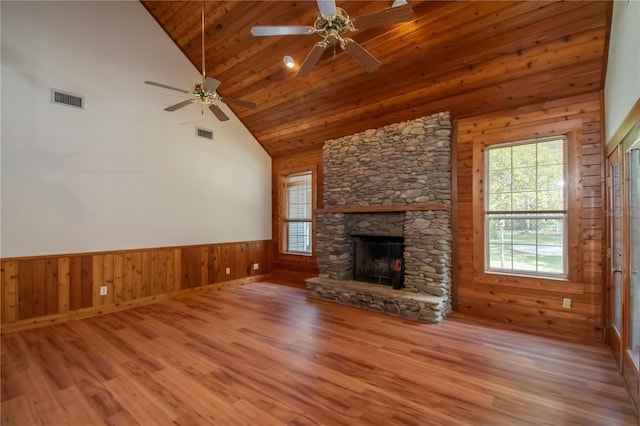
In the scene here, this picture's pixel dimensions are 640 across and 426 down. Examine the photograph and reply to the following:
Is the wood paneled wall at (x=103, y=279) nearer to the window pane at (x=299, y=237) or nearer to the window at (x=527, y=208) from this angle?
the window pane at (x=299, y=237)

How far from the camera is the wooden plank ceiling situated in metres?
3.12

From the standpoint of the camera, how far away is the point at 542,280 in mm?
3744

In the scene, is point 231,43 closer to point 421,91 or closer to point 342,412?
point 421,91

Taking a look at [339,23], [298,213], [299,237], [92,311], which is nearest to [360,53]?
[339,23]

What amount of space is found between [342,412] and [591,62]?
13.9ft

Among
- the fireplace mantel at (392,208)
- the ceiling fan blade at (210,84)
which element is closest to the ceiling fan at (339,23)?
the ceiling fan blade at (210,84)

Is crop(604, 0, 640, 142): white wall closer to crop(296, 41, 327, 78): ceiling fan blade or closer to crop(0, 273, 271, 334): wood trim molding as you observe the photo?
crop(296, 41, 327, 78): ceiling fan blade

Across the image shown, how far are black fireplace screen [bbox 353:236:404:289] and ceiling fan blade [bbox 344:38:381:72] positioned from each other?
288 cm

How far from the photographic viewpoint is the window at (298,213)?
6.61 metres

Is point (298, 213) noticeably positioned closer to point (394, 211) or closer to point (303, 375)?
point (394, 211)

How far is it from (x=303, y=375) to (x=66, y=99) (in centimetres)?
484

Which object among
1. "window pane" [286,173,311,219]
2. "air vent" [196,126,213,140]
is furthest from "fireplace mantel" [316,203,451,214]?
"air vent" [196,126,213,140]

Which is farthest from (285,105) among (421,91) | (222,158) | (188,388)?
(188,388)

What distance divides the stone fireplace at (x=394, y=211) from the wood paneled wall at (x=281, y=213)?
Answer: 0.62 metres
